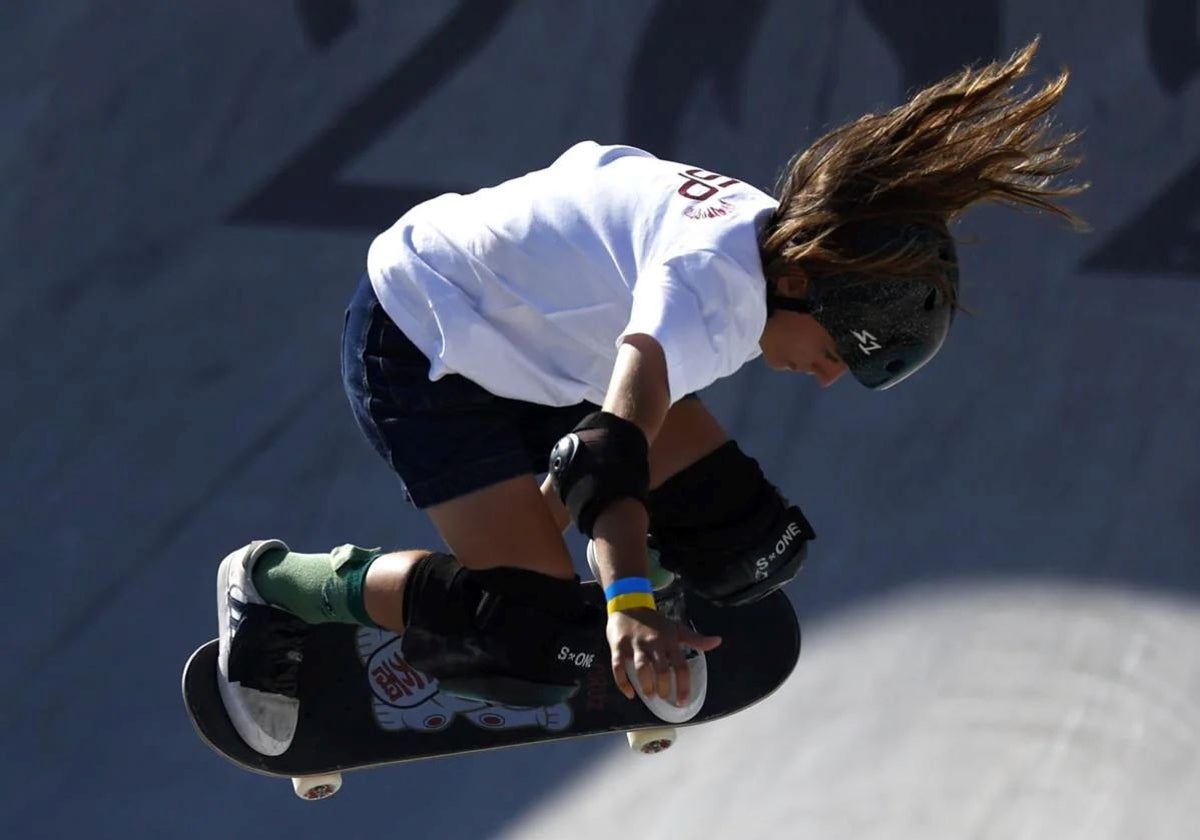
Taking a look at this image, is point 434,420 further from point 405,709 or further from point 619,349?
point 405,709

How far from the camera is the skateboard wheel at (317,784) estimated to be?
14.8 ft

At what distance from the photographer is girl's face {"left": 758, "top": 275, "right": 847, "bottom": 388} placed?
358 cm

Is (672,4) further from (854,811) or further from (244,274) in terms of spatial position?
(854,811)

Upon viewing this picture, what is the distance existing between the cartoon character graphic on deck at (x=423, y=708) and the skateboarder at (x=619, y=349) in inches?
13.0

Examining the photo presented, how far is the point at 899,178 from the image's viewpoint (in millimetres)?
3531

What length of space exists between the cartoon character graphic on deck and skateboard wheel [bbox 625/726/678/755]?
0.57ft

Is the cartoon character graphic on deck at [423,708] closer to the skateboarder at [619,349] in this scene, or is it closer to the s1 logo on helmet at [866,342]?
the skateboarder at [619,349]

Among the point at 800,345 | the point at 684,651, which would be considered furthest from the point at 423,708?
the point at 800,345

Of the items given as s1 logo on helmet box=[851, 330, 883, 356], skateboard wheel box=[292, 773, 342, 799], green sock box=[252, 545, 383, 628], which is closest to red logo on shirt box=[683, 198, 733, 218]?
s1 logo on helmet box=[851, 330, 883, 356]

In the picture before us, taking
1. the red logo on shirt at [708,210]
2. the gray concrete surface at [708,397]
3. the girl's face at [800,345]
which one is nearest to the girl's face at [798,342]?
the girl's face at [800,345]

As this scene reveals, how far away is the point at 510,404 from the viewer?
4.00m

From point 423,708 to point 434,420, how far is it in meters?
0.94

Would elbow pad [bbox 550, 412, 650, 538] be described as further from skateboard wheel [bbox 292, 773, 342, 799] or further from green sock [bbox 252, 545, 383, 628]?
skateboard wheel [bbox 292, 773, 342, 799]

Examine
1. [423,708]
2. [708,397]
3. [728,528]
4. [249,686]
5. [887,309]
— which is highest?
[887,309]
